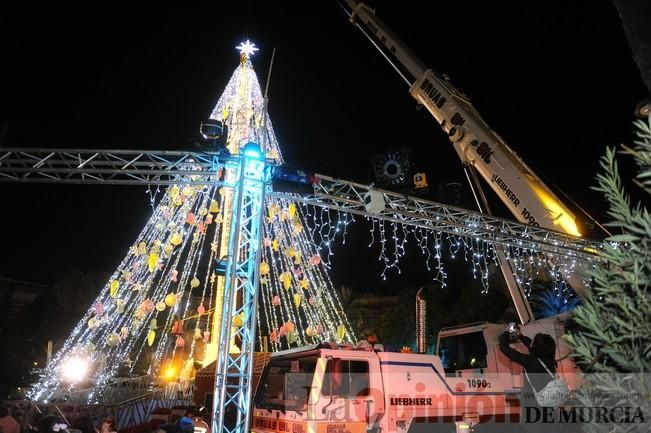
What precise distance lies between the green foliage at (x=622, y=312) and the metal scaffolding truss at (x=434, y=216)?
687 cm

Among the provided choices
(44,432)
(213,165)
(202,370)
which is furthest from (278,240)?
(44,432)

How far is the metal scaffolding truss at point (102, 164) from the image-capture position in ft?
27.5

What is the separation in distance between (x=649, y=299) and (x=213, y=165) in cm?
764

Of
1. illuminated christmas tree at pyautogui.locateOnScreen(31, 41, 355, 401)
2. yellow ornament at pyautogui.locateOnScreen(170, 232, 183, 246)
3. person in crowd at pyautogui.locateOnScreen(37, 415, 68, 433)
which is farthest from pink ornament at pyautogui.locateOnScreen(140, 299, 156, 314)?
person in crowd at pyautogui.locateOnScreen(37, 415, 68, 433)

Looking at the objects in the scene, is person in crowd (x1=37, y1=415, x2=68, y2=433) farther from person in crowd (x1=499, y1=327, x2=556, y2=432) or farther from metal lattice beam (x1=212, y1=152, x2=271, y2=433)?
person in crowd (x1=499, y1=327, x2=556, y2=432)

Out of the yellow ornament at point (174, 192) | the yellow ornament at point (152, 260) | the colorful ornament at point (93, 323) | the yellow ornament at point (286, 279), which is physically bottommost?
the colorful ornament at point (93, 323)

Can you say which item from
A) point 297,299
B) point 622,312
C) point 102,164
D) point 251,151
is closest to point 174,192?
point 297,299

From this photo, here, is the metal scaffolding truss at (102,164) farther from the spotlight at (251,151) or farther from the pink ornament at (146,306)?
the pink ornament at (146,306)

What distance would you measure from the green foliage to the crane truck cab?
461cm

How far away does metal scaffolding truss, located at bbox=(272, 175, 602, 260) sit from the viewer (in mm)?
9847

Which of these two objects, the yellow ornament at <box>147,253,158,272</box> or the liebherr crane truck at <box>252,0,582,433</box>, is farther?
the yellow ornament at <box>147,253,158,272</box>

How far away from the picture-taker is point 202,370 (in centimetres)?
1443

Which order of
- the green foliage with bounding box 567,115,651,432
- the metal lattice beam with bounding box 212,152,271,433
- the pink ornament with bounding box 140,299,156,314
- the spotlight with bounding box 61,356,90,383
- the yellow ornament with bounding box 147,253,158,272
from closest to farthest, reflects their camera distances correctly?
the green foliage with bounding box 567,115,651,432, the metal lattice beam with bounding box 212,152,271,433, the yellow ornament with bounding box 147,253,158,272, the pink ornament with bounding box 140,299,156,314, the spotlight with bounding box 61,356,90,383

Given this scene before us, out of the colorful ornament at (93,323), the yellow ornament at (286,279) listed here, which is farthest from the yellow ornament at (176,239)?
the yellow ornament at (286,279)
